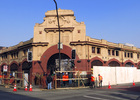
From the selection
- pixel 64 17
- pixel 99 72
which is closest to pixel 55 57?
pixel 64 17

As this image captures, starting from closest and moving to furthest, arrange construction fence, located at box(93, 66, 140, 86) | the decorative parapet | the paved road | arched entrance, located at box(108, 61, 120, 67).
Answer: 1. the paved road
2. construction fence, located at box(93, 66, 140, 86)
3. the decorative parapet
4. arched entrance, located at box(108, 61, 120, 67)

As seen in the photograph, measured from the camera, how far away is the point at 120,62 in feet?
123

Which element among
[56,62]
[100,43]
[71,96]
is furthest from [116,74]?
[71,96]

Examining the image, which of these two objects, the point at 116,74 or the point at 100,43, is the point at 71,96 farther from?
the point at 100,43

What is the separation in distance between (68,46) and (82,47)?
2.35m

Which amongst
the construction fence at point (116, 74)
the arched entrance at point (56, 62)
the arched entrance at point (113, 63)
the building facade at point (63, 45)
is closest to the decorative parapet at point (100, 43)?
the building facade at point (63, 45)

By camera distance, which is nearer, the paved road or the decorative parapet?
the paved road

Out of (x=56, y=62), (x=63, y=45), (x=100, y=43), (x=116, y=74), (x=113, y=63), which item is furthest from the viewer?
(x=113, y=63)

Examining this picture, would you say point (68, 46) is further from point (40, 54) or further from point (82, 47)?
point (40, 54)

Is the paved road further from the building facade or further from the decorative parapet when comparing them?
the decorative parapet

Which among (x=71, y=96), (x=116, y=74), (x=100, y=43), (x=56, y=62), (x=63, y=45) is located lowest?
(x=71, y=96)

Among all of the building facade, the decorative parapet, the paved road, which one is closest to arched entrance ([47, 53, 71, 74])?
the building facade

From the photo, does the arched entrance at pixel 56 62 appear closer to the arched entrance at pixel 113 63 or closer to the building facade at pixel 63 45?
the building facade at pixel 63 45

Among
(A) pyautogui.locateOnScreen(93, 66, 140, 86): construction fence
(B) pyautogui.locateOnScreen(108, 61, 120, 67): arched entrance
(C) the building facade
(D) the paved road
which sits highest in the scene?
(C) the building facade
